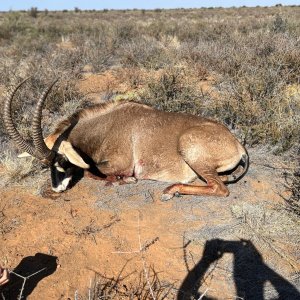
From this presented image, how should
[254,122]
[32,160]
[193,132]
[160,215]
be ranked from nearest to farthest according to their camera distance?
[160,215] → [193,132] → [32,160] → [254,122]

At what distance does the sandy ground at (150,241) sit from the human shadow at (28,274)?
0.04 feet

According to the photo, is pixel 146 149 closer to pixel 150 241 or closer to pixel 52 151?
pixel 52 151

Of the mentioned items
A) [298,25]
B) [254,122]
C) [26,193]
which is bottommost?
[26,193]

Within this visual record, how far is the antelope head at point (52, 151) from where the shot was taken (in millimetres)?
5105

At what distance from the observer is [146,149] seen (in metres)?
6.07

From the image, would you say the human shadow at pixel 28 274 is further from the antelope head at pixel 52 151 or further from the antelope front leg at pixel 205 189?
the antelope front leg at pixel 205 189

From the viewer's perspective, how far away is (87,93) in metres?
10.1

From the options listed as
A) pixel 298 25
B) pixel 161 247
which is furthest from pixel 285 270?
pixel 298 25

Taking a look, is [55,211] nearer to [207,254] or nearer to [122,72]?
[207,254]

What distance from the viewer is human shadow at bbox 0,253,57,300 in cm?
418

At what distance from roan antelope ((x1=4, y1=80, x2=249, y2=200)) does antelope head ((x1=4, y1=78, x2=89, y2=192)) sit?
0.05 feet

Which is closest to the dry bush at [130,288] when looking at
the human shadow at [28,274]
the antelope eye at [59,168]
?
the human shadow at [28,274]

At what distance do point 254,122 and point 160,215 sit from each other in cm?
313

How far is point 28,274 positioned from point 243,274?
237cm
